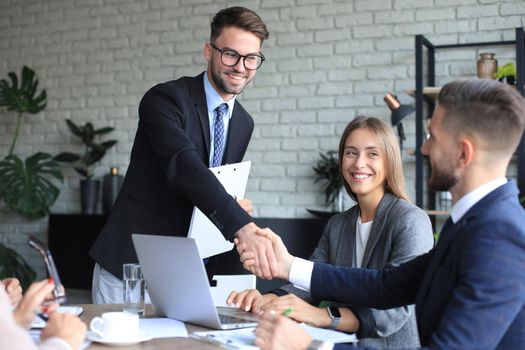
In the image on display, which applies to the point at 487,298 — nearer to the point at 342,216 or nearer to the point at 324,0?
the point at 342,216

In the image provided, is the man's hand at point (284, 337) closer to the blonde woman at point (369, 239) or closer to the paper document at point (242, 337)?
the paper document at point (242, 337)

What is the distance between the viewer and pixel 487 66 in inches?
164

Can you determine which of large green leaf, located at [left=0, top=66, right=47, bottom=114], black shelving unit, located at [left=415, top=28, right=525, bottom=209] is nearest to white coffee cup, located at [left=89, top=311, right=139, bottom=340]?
black shelving unit, located at [left=415, top=28, right=525, bottom=209]

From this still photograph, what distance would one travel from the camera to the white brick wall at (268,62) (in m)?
4.65

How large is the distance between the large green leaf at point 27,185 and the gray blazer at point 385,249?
347 centimetres

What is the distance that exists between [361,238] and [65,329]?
123cm

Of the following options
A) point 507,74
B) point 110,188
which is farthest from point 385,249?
point 110,188

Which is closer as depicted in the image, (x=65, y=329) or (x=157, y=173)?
(x=65, y=329)

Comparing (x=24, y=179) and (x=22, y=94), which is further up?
(x=22, y=94)

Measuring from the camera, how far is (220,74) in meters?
2.50

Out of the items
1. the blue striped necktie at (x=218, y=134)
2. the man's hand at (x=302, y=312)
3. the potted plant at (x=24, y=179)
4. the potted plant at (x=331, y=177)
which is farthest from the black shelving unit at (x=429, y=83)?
the potted plant at (x=24, y=179)

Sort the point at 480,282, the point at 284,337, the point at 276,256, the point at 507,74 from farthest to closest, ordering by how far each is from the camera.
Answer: the point at 507,74, the point at 276,256, the point at 284,337, the point at 480,282

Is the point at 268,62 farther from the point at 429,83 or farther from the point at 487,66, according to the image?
the point at 487,66

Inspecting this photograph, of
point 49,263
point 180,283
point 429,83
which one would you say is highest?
point 429,83
